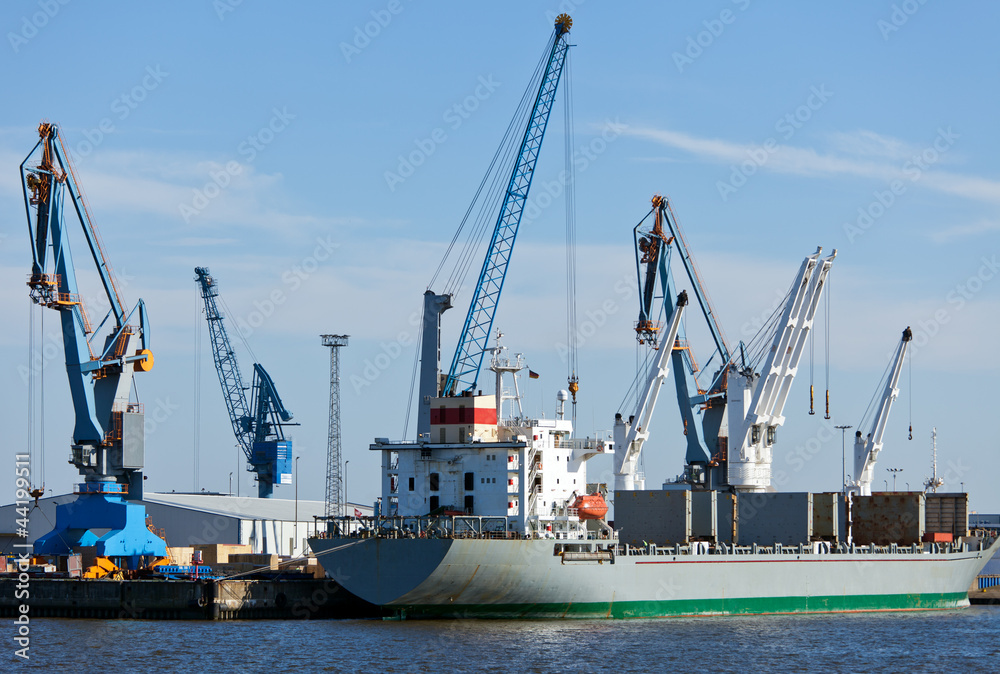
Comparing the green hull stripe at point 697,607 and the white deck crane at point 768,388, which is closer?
the green hull stripe at point 697,607

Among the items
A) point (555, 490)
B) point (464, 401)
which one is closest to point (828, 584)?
point (555, 490)

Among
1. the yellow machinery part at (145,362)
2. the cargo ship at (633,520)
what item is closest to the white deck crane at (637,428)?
the cargo ship at (633,520)

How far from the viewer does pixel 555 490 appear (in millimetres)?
57938

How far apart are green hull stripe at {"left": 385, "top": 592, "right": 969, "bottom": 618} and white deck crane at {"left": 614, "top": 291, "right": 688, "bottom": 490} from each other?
50.8 ft

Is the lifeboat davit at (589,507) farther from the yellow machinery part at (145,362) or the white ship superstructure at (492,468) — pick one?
the yellow machinery part at (145,362)

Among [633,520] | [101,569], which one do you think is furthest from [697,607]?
[101,569]

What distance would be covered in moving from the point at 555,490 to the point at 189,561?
26107mm

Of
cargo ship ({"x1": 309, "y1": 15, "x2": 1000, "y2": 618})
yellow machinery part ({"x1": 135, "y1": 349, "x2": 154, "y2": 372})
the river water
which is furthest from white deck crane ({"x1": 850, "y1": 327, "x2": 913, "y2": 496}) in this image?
yellow machinery part ({"x1": 135, "y1": 349, "x2": 154, "y2": 372})

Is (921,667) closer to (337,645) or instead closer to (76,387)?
(337,645)

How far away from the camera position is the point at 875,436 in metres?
83.2

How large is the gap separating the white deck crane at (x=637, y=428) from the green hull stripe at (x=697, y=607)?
15.5 metres

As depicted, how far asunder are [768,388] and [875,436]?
9.95 meters

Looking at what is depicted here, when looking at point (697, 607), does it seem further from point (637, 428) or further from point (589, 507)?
point (637, 428)

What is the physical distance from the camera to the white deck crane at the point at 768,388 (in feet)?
251
